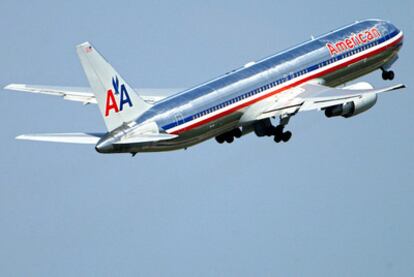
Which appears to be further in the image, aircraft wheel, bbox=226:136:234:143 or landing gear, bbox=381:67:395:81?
landing gear, bbox=381:67:395:81

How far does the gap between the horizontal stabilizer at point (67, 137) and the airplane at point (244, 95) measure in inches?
2.5

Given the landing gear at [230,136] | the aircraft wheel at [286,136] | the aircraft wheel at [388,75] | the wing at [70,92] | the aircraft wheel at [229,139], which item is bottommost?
the aircraft wheel at [286,136]

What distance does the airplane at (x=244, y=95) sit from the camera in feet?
360

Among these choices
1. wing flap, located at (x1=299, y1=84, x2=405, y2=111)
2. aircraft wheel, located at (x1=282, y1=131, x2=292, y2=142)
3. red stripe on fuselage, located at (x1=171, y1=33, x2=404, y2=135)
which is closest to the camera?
red stripe on fuselage, located at (x1=171, y1=33, x2=404, y2=135)

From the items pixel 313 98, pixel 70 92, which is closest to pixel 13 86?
pixel 70 92

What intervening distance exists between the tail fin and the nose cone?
4.61ft

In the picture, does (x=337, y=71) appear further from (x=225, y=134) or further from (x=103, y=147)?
(x=103, y=147)

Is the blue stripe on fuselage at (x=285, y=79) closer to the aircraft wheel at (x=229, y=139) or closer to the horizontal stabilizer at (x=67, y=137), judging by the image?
the aircraft wheel at (x=229, y=139)

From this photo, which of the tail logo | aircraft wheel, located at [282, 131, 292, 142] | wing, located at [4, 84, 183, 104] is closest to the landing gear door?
the tail logo

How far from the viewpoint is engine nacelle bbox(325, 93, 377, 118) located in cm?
12000

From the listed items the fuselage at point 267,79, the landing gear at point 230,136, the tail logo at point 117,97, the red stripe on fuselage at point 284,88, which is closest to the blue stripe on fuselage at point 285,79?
the fuselage at point 267,79

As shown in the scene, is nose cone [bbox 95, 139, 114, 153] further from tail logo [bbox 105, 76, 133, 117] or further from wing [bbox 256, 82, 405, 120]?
wing [bbox 256, 82, 405, 120]

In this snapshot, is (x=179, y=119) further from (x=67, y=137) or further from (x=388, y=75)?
(x=388, y=75)

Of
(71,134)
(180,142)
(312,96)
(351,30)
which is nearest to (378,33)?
(351,30)
